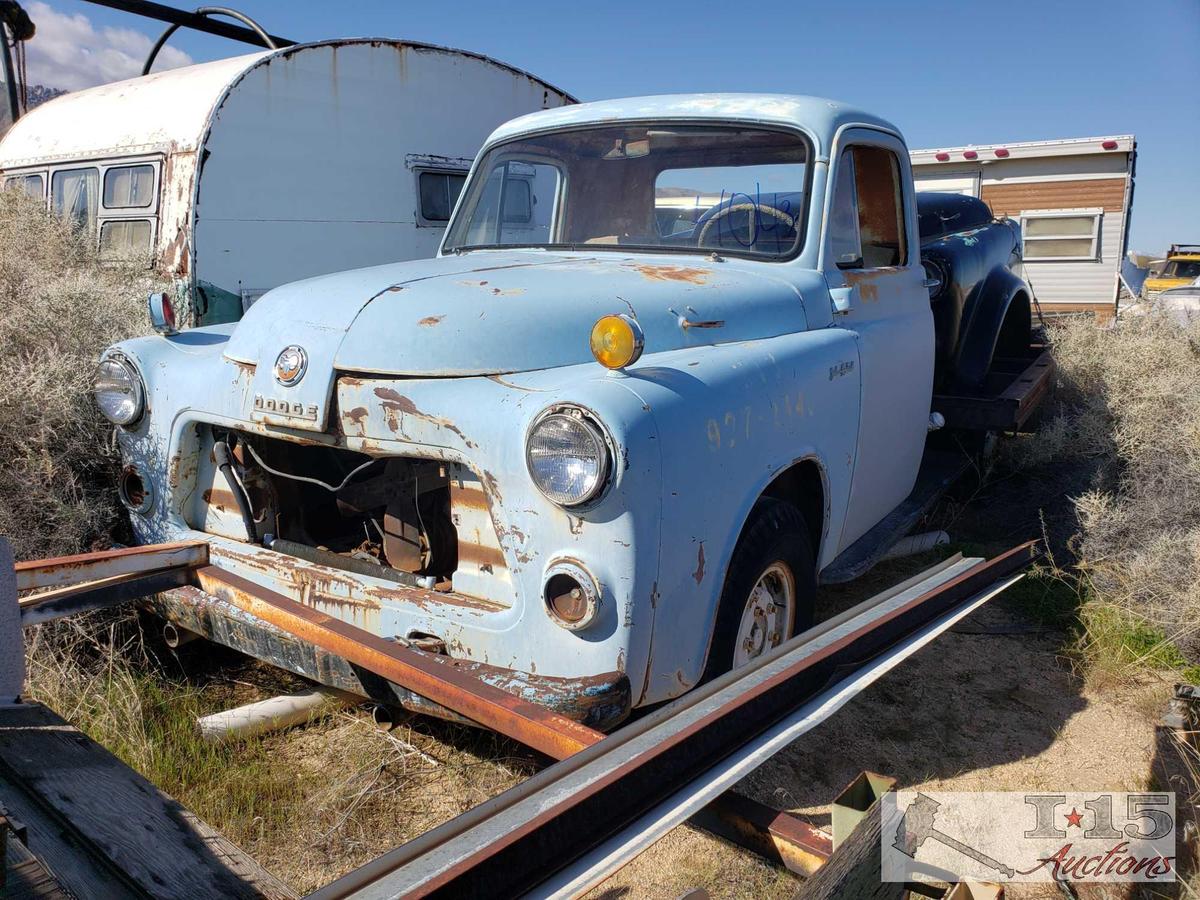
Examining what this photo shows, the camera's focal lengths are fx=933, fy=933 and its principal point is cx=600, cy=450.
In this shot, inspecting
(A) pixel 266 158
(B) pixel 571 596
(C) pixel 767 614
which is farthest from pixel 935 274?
(A) pixel 266 158

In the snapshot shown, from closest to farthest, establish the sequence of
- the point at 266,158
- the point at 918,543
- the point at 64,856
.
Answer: the point at 64,856 → the point at 918,543 → the point at 266,158

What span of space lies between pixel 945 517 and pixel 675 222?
252 centimetres

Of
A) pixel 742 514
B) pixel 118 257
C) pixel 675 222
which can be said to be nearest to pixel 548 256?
pixel 675 222

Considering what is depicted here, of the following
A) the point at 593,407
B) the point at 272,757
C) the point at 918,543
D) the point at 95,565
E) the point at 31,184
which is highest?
the point at 31,184

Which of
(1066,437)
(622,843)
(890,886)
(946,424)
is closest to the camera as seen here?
(622,843)

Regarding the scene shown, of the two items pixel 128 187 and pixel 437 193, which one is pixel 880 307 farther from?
pixel 128 187

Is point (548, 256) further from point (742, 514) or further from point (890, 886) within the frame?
point (890, 886)

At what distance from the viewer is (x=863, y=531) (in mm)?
3789

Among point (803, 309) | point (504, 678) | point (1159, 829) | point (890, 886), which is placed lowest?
point (1159, 829)

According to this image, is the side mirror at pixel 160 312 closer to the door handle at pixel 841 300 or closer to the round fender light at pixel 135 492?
the round fender light at pixel 135 492

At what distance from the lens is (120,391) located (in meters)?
3.19

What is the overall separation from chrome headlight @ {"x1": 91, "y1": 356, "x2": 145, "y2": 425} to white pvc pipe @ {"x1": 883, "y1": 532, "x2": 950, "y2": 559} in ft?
10.6

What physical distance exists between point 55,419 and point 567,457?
2.64 metres

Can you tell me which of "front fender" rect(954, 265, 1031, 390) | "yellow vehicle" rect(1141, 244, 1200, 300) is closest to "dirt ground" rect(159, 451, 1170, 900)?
"front fender" rect(954, 265, 1031, 390)
